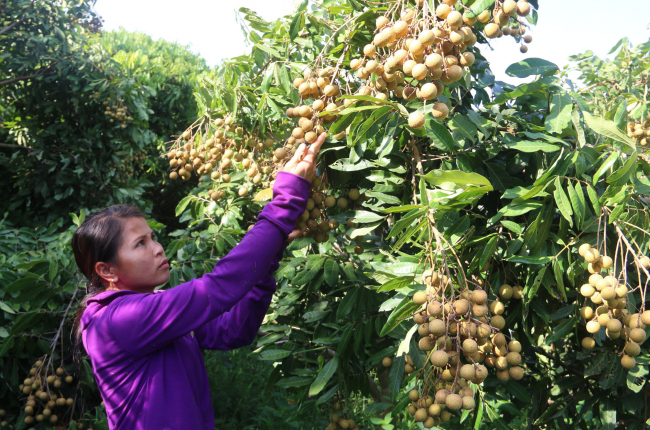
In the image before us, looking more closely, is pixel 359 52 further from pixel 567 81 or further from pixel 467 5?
pixel 567 81

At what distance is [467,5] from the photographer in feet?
4.55

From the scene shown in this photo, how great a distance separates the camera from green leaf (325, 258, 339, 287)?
1.99 metres

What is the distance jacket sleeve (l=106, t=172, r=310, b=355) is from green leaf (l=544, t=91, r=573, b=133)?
84 centimetres

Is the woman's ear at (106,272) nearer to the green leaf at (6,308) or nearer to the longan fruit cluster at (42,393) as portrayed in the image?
the green leaf at (6,308)

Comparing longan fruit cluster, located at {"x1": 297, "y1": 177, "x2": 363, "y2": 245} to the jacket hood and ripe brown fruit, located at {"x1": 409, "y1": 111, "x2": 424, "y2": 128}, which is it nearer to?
ripe brown fruit, located at {"x1": 409, "y1": 111, "x2": 424, "y2": 128}

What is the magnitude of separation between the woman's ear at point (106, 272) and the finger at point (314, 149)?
666mm

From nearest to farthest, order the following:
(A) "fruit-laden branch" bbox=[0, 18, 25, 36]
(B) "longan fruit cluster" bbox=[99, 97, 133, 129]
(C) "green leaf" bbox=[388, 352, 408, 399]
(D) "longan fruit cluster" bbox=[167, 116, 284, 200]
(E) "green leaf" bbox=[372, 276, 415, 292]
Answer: (E) "green leaf" bbox=[372, 276, 415, 292]
(C) "green leaf" bbox=[388, 352, 408, 399]
(D) "longan fruit cluster" bbox=[167, 116, 284, 200]
(A) "fruit-laden branch" bbox=[0, 18, 25, 36]
(B) "longan fruit cluster" bbox=[99, 97, 133, 129]

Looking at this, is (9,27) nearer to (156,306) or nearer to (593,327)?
(156,306)

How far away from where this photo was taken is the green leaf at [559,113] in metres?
1.42

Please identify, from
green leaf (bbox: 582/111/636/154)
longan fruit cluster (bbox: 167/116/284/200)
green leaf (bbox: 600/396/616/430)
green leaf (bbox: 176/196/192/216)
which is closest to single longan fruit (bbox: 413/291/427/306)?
green leaf (bbox: 582/111/636/154)

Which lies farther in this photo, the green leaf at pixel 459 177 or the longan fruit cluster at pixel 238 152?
the longan fruit cluster at pixel 238 152

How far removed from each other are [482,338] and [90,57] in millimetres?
5305

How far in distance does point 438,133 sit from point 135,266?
0.96 meters

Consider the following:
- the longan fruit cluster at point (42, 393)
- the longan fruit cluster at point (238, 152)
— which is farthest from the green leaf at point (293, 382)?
the longan fruit cluster at point (42, 393)
